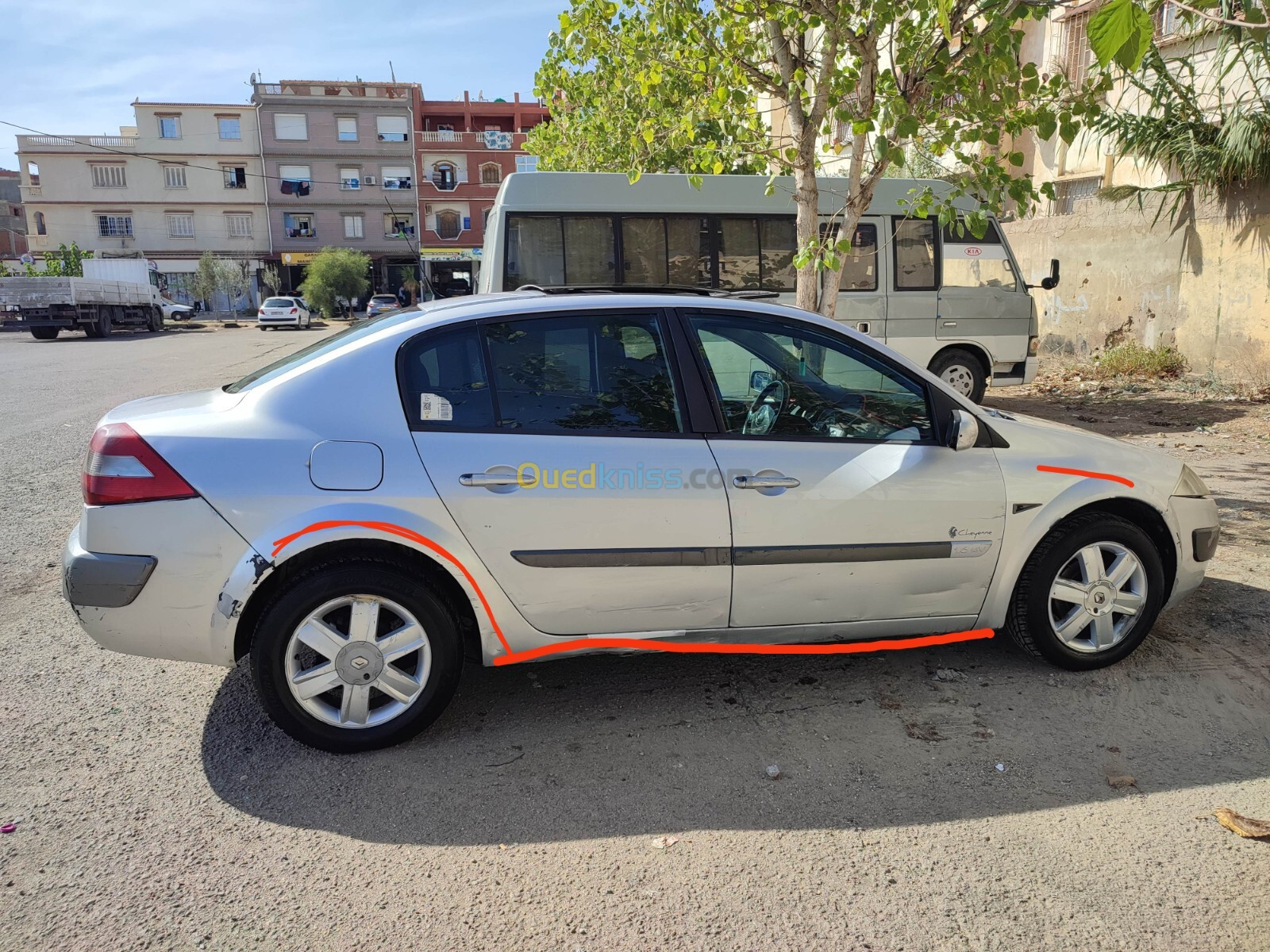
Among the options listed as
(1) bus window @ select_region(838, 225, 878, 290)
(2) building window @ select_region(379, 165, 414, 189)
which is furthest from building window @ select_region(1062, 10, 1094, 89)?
(2) building window @ select_region(379, 165, 414, 189)

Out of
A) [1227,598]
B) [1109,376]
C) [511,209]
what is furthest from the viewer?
[1109,376]

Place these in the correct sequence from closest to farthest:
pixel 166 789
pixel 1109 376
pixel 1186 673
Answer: pixel 166 789 < pixel 1186 673 < pixel 1109 376

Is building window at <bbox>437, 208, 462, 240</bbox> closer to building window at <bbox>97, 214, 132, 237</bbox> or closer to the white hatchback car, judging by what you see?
building window at <bbox>97, 214, 132, 237</bbox>

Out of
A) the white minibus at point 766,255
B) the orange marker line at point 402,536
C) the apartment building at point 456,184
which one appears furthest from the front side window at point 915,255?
the apartment building at point 456,184

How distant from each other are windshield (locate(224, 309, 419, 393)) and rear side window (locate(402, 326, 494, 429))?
0.25 metres

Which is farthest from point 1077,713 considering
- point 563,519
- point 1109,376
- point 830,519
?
point 1109,376

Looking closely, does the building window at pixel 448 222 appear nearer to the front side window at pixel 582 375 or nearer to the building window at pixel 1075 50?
the building window at pixel 1075 50

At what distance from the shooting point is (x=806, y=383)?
3699mm

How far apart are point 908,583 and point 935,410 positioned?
0.68 meters

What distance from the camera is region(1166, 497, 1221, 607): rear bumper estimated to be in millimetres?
3938

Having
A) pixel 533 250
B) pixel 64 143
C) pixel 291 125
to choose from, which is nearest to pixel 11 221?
pixel 64 143

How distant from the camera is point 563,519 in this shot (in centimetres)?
325

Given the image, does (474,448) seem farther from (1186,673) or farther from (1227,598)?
(1227,598)

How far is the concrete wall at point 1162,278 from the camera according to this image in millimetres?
11695
